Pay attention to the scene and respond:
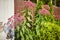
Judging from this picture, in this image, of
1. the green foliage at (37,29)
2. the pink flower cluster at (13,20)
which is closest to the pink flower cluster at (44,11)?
the green foliage at (37,29)

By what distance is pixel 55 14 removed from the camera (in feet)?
10.2

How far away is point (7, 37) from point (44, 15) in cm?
75

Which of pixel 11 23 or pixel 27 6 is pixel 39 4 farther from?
pixel 11 23

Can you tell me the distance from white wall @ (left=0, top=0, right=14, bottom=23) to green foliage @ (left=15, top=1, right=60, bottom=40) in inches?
9.5

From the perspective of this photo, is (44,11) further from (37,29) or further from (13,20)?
(13,20)

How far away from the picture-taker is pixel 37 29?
2.67m

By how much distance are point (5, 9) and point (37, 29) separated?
0.66m

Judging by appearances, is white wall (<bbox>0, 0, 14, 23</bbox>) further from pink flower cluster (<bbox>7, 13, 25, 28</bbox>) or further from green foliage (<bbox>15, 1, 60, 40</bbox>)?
green foliage (<bbox>15, 1, 60, 40</bbox>)

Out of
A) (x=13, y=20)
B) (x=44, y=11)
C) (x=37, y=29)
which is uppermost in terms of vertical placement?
(x=44, y=11)

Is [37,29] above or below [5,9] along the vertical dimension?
below

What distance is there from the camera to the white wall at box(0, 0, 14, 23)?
241cm

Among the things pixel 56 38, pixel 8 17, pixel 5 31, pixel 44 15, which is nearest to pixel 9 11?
pixel 8 17

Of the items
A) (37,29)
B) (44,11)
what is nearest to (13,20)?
(37,29)

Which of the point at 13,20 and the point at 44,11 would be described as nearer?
the point at 13,20
